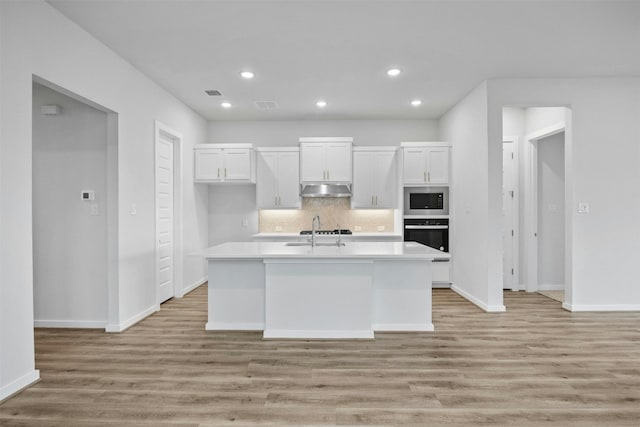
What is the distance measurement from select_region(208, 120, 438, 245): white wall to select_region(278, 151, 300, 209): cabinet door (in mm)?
503

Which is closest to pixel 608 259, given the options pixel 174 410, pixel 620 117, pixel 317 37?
pixel 620 117

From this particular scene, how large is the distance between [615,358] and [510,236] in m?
2.95

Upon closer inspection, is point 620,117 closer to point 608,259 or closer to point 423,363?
point 608,259

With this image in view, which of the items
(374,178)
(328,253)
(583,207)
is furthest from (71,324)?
(583,207)

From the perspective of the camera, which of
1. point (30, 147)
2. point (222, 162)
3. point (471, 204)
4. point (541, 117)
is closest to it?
point (30, 147)

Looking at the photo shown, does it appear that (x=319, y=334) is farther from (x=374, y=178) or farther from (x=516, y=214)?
(x=516, y=214)

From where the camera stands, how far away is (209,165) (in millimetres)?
6246

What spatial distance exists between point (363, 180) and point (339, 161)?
20.3 inches

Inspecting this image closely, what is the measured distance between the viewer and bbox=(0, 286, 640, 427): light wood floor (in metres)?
2.30

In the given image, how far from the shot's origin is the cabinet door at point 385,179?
6.30 m

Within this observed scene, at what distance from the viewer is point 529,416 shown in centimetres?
229

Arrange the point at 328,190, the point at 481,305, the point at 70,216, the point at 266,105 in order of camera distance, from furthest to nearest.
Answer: the point at 328,190, the point at 266,105, the point at 481,305, the point at 70,216

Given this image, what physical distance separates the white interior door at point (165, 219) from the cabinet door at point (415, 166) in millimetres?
3628

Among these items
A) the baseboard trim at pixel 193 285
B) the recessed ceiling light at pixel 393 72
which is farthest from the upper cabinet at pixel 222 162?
the recessed ceiling light at pixel 393 72
